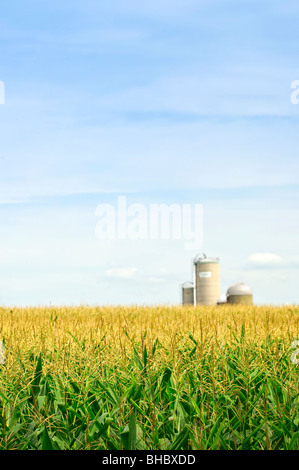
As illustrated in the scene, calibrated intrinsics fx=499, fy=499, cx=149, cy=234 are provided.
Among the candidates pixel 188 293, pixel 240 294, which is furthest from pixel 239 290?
pixel 188 293

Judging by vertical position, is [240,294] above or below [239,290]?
below

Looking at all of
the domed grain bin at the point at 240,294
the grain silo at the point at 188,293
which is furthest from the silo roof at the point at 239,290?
the grain silo at the point at 188,293

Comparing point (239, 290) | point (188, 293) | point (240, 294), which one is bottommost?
point (240, 294)

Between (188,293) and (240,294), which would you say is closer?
(240,294)

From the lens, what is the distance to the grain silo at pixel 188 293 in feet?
123

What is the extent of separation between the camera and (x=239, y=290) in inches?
1422

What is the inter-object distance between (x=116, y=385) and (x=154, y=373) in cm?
57

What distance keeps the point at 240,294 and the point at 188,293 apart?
406 cm

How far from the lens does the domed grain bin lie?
35.7 meters

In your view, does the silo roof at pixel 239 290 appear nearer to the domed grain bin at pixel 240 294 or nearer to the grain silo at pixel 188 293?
the domed grain bin at pixel 240 294

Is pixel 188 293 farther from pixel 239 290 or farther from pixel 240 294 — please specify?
pixel 240 294

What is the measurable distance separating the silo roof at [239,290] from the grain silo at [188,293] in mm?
2684
